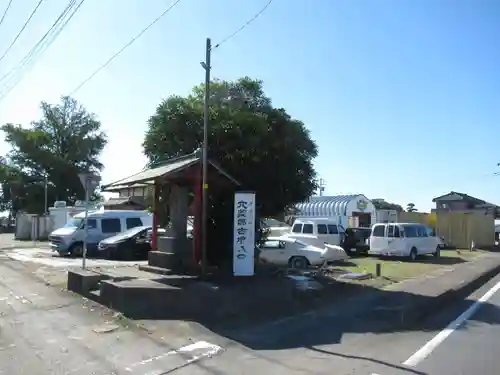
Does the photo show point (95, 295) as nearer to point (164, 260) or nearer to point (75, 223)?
point (164, 260)

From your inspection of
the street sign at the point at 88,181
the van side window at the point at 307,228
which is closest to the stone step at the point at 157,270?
the street sign at the point at 88,181

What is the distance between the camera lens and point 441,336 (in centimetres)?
885

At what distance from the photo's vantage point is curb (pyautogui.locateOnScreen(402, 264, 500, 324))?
10.6 m

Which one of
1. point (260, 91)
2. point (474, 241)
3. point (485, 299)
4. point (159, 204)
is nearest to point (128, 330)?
point (159, 204)

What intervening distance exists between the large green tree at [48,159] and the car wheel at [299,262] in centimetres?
4838

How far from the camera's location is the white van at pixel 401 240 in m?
25.4

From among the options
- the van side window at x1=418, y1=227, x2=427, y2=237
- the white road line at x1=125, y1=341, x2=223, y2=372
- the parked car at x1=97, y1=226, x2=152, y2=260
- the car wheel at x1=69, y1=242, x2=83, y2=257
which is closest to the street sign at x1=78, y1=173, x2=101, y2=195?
the parked car at x1=97, y1=226, x2=152, y2=260

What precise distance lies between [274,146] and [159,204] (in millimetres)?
3801

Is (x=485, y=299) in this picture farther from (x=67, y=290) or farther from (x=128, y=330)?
(x=67, y=290)

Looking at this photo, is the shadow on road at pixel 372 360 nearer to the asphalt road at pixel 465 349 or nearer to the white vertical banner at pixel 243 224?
the asphalt road at pixel 465 349

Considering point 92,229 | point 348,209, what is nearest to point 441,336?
point 92,229

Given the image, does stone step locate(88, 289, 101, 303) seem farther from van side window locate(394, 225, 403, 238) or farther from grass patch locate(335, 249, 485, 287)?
van side window locate(394, 225, 403, 238)

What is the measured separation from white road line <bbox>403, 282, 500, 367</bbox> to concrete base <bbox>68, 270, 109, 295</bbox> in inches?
287

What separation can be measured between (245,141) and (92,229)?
13.8 meters
